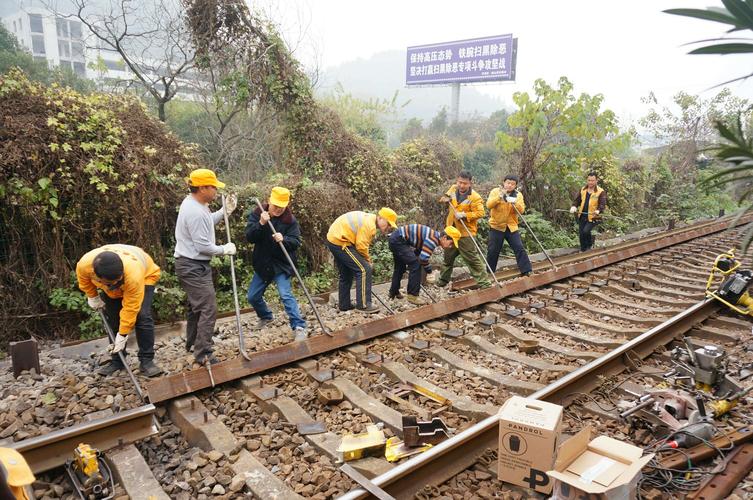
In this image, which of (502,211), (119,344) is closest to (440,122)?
(502,211)

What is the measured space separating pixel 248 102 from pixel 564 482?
413 inches

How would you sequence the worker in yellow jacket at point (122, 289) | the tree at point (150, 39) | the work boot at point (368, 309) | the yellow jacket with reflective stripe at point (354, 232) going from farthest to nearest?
the tree at point (150, 39) < the work boot at point (368, 309) < the yellow jacket with reflective stripe at point (354, 232) < the worker in yellow jacket at point (122, 289)

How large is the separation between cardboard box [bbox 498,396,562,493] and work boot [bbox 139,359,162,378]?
303cm

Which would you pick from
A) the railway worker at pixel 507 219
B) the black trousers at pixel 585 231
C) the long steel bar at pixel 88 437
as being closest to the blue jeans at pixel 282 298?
the long steel bar at pixel 88 437

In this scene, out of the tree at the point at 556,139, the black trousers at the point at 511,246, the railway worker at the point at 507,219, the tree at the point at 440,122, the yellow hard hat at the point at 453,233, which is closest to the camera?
the yellow hard hat at the point at 453,233

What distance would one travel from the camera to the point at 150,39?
35.8 feet

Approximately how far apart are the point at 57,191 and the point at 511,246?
6714 millimetres

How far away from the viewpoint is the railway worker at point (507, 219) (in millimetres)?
7902

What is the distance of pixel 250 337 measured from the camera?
545 cm

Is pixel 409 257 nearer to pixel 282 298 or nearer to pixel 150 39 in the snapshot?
pixel 282 298

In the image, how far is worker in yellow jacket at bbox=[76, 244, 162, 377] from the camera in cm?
395

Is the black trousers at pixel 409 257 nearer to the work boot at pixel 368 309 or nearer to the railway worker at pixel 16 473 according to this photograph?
the work boot at pixel 368 309

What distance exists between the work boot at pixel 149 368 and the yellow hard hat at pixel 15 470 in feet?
8.36

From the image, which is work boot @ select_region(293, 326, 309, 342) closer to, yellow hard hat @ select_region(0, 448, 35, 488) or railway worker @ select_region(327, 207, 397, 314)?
railway worker @ select_region(327, 207, 397, 314)
